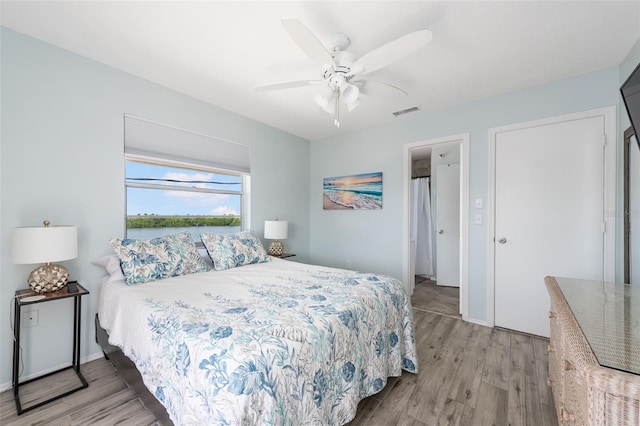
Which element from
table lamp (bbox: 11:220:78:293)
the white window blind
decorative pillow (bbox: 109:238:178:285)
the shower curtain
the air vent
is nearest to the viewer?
table lamp (bbox: 11:220:78:293)

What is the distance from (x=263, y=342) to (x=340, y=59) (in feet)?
5.96

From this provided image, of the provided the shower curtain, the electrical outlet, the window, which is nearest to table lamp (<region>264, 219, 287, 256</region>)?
the window

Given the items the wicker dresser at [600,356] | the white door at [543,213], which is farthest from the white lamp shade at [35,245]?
the white door at [543,213]

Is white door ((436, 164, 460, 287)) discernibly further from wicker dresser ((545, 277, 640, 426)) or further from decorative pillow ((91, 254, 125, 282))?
decorative pillow ((91, 254, 125, 282))

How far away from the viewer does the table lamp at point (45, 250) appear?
162 cm

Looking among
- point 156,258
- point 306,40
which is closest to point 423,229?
point 306,40

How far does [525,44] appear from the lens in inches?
75.9

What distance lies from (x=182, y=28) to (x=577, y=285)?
311 cm

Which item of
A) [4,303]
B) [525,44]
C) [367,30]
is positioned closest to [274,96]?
[367,30]

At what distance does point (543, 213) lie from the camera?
2.54m

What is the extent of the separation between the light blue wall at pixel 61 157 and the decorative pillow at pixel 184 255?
1.66ft

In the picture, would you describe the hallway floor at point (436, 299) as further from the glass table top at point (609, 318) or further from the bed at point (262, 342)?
Result: the glass table top at point (609, 318)

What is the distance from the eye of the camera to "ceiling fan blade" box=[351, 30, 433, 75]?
4.45 feet

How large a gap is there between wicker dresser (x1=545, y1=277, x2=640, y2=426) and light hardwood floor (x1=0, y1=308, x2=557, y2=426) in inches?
20.2
